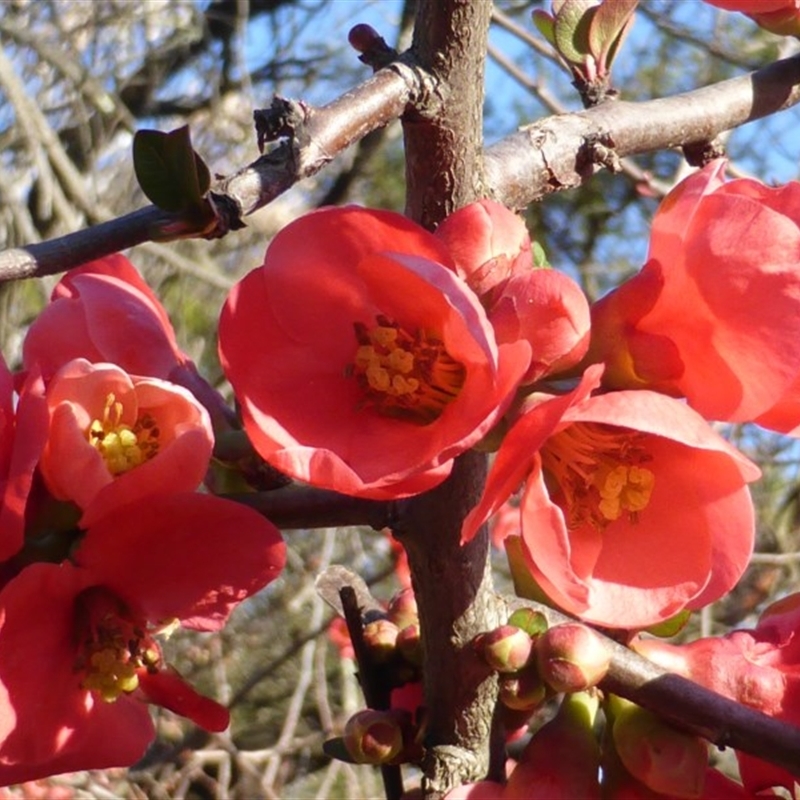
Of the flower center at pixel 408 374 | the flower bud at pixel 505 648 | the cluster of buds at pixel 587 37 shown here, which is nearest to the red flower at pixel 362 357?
the flower center at pixel 408 374

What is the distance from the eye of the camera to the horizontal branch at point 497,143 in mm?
454

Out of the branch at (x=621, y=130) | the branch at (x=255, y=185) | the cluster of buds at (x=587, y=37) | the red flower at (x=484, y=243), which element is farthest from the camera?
the cluster of buds at (x=587, y=37)

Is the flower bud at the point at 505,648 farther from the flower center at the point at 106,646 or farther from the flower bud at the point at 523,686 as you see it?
the flower center at the point at 106,646

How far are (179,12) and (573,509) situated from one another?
3.08 meters

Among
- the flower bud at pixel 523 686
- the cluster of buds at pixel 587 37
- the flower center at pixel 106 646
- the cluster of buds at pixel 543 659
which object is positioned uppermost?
the cluster of buds at pixel 587 37

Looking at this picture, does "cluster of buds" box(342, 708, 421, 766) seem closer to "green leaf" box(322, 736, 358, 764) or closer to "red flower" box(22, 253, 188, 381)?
"green leaf" box(322, 736, 358, 764)

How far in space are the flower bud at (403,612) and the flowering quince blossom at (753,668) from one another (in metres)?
0.15

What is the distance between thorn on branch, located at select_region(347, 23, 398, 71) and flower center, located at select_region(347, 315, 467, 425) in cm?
13

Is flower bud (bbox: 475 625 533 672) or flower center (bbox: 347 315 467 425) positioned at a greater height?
flower center (bbox: 347 315 467 425)

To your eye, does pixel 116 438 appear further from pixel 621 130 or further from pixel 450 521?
pixel 621 130

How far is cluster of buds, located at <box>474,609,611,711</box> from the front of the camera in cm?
60

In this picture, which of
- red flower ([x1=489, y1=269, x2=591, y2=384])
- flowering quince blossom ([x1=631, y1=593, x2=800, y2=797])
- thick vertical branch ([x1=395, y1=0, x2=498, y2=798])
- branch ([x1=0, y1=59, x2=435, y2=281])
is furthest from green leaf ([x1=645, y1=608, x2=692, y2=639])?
branch ([x1=0, y1=59, x2=435, y2=281])

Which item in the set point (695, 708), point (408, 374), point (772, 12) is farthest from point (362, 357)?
point (772, 12)

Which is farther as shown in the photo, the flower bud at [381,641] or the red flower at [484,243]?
the flower bud at [381,641]
